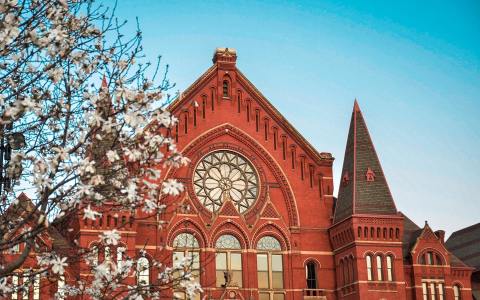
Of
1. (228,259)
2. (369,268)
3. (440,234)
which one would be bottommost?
(369,268)

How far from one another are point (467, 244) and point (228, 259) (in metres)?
28.6

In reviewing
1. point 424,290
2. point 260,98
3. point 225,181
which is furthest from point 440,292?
point 260,98

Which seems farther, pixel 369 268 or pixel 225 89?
pixel 225 89

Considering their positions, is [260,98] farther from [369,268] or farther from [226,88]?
[369,268]

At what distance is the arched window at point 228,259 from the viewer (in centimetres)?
4634

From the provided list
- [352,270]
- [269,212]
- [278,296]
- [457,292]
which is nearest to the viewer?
[352,270]

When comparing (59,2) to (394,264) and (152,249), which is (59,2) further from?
(394,264)

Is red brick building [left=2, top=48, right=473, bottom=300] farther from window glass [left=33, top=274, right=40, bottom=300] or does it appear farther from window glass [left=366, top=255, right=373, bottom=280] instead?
window glass [left=33, top=274, right=40, bottom=300]

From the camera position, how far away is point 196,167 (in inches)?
1865

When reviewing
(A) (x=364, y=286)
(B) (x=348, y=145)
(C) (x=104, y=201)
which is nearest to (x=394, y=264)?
(A) (x=364, y=286)

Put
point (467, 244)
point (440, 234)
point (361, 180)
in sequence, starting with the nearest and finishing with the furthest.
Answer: point (361, 180) < point (440, 234) < point (467, 244)

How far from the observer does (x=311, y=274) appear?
48.2 metres

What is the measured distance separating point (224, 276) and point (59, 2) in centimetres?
3270

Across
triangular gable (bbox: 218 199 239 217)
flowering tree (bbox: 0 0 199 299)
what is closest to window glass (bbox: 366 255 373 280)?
triangular gable (bbox: 218 199 239 217)
